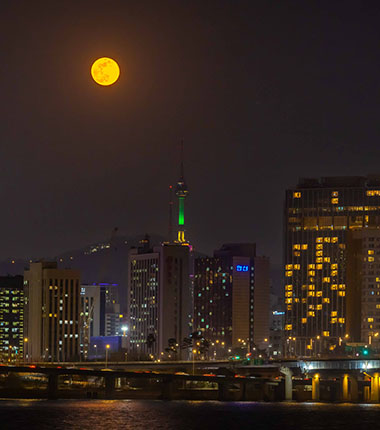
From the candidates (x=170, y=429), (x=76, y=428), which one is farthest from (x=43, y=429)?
(x=170, y=429)

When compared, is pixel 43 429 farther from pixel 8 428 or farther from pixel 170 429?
pixel 170 429

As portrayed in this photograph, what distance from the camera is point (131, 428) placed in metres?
199

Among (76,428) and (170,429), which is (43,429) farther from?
(170,429)

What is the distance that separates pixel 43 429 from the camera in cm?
19800

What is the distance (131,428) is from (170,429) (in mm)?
5793

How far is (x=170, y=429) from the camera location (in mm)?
199750

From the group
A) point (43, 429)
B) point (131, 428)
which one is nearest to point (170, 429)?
point (131, 428)

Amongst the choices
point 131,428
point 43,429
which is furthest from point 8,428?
point 131,428

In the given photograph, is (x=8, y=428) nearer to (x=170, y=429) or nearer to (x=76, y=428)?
(x=76, y=428)

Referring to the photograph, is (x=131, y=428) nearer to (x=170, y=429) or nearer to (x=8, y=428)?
(x=170, y=429)

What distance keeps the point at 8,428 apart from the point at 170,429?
948 inches

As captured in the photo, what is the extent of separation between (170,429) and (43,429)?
1876 cm

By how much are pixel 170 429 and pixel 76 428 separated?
548 inches

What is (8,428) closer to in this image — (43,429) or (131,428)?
(43,429)
